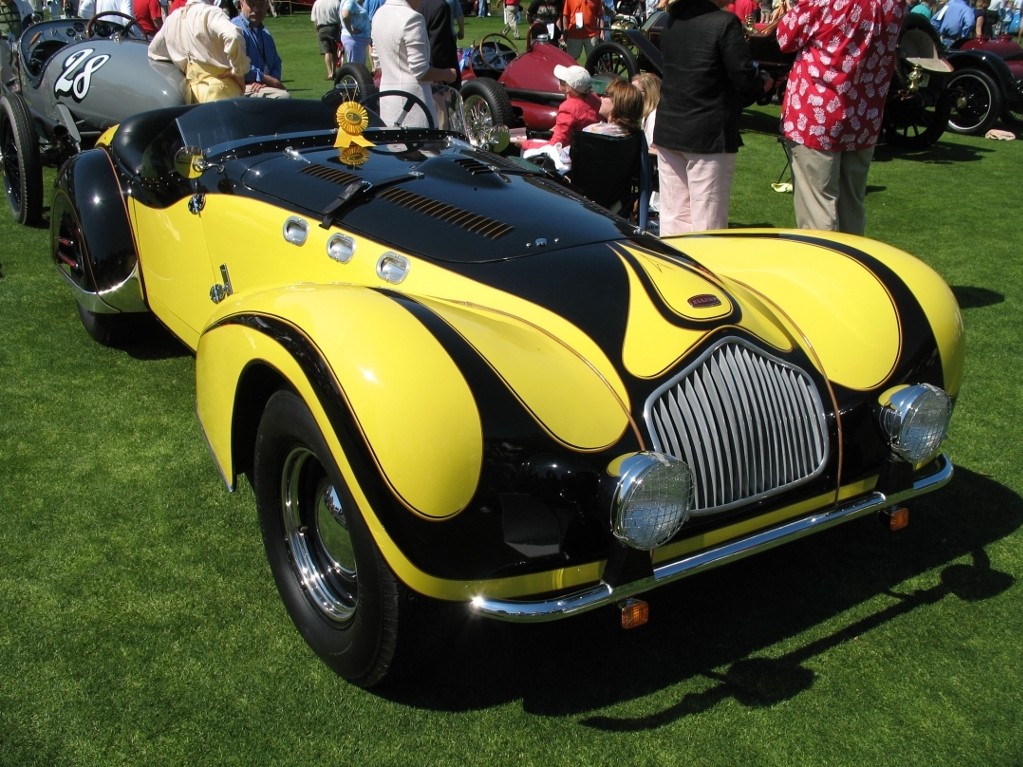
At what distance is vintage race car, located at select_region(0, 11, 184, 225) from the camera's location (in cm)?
678

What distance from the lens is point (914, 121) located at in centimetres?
1061

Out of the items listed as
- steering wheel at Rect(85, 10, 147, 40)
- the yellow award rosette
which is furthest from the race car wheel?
the yellow award rosette

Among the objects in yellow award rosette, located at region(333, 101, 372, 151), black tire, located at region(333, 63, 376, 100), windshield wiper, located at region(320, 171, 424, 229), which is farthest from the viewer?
black tire, located at region(333, 63, 376, 100)

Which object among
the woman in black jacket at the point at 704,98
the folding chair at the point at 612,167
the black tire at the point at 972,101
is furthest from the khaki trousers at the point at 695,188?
the black tire at the point at 972,101

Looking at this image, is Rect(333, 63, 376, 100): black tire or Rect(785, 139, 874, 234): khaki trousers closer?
Rect(785, 139, 874, 234): khaki trousers

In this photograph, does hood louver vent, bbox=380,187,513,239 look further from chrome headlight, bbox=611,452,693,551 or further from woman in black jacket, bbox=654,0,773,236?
woman in black jacket, bbox=654,0,773,236

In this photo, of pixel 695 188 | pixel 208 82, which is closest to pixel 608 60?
pixel 208 82

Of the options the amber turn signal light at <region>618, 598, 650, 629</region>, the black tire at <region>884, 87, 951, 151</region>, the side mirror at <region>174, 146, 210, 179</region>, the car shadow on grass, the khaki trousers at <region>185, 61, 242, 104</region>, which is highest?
the side mirror at <region>174, 146, 210, 179</region>

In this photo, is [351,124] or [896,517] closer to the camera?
[896,517]

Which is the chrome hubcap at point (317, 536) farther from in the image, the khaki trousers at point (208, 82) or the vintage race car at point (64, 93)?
the vintage race car at point (64, 93)

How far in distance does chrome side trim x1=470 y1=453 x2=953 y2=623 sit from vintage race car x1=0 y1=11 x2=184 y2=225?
5.86 meters

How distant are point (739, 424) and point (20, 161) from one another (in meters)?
5.96

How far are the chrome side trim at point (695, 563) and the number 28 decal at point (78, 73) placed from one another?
265 inches

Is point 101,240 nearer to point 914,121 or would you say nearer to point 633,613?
point 633,613
